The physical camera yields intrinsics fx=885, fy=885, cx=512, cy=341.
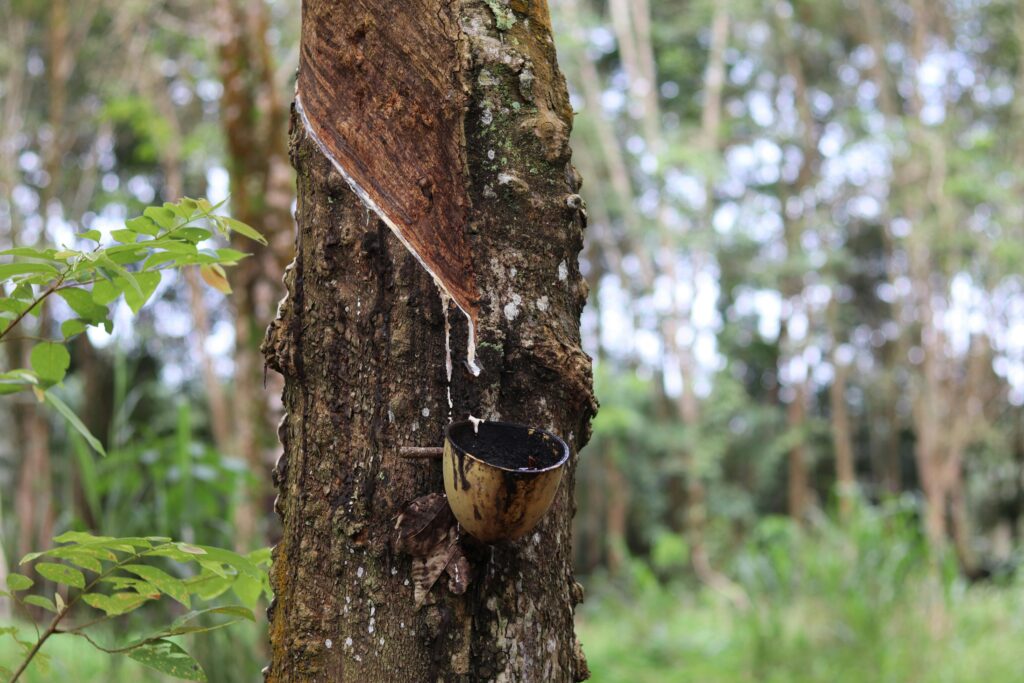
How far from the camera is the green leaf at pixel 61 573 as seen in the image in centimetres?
90

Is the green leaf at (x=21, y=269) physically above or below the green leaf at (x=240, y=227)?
below

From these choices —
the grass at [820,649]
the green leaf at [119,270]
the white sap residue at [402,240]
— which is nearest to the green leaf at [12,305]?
the green leaf at [119,270]

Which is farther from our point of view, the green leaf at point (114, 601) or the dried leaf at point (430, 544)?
the green leaf at point (114, 601)

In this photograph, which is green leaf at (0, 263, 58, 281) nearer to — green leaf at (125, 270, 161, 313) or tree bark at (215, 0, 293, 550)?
green leaf at (125, 270, 161, 313)

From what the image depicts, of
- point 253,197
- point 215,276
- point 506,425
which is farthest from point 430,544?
point 253,197

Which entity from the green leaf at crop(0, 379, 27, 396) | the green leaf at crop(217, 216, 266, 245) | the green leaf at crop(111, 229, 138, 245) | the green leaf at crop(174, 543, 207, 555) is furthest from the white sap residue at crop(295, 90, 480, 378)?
the green leaf at crop(0, 379, 27, 396)

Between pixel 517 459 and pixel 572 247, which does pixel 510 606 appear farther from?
pixel 572 247

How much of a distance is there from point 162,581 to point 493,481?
1.44 feet

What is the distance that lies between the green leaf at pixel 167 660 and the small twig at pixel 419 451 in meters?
0.31

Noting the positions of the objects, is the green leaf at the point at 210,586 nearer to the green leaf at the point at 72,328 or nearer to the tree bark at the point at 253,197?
the green leaf at the point at 72,328

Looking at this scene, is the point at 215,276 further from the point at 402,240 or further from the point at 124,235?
the point at 402,240

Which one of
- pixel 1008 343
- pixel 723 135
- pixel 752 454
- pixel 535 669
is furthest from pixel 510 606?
pixel 752 454

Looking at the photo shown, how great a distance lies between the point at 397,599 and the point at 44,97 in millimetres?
11825

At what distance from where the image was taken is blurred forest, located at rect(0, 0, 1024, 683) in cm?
379
